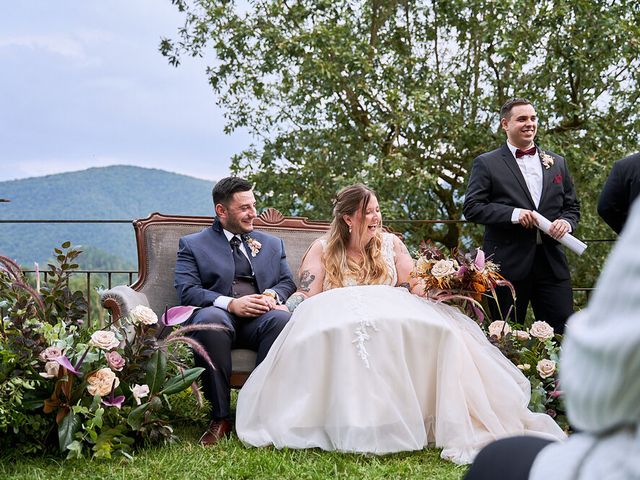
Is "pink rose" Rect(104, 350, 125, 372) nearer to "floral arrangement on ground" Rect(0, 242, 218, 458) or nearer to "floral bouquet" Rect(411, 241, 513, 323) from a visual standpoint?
"floral arrangement on ground" Rect(0, 242, 218, 458)

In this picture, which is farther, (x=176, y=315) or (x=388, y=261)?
(x=388, y=261)

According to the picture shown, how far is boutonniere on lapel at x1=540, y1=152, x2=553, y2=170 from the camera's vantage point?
4457 mm

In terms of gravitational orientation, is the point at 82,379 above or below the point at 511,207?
below

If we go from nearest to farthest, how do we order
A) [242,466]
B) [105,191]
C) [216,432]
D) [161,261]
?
[242,466] → [216,432] → [161,261] → [105,191]

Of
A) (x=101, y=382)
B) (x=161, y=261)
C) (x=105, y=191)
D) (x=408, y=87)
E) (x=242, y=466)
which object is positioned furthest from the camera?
(x=105, y=191)

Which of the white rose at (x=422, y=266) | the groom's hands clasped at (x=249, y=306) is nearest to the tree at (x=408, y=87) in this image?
the groom's hands clasped at (x=249, y=306)

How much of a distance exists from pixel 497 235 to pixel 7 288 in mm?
2626

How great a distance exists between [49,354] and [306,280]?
1.41m

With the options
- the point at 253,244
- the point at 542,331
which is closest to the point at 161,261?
the point at 253,244

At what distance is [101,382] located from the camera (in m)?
3.22

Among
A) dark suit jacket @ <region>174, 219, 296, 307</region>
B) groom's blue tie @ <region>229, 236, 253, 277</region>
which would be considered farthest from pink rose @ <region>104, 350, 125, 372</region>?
groom's blue tie @ <region>229, 236, 253, 277</region>

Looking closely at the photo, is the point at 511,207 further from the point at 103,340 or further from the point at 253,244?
the point at 103,340

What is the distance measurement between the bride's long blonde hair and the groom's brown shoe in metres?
0.88

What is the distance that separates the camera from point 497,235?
4383 millimetres
